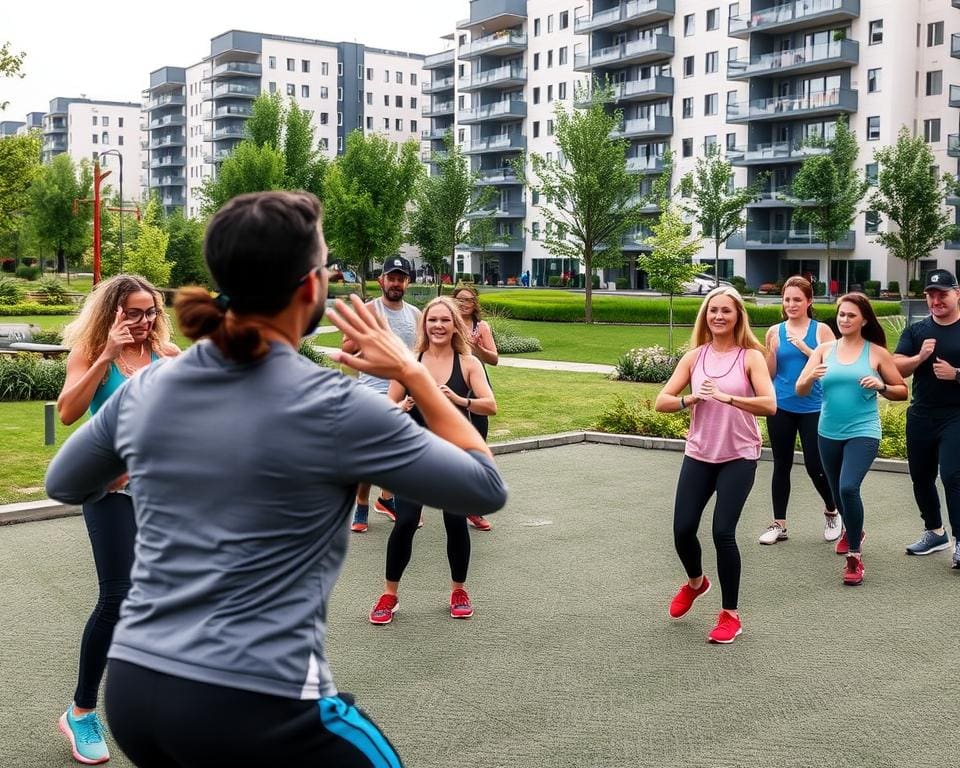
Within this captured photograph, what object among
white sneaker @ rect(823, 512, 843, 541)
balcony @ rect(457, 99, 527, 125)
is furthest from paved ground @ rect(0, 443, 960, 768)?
balcony @ rect(457, 99, 527, 125)

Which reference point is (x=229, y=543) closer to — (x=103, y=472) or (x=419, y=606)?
(x=103, y=472)

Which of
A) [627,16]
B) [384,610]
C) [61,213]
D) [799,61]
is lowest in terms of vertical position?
[384,610]

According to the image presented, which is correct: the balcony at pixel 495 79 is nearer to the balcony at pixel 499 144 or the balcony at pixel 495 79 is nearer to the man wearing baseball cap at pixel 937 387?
the balcony at pixel 499 144

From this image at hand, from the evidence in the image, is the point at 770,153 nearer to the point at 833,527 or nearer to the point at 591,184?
the point at 591,184

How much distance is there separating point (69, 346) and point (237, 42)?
116492 mm

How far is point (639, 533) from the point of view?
376 inches

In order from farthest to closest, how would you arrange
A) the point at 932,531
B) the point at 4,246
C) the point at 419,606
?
the point at 4,246
the point at 932,531
the point at 419,606

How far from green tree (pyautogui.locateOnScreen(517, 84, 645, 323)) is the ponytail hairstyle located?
40.3 meters

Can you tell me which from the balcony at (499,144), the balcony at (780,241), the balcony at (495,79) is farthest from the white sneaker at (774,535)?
the balcony at (495,79)

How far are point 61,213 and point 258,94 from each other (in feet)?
123

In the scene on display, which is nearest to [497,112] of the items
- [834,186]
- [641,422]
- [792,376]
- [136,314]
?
[834,186]

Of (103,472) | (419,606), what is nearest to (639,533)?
(419,606)

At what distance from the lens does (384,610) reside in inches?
268

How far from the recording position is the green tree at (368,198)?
4909 centimetres
